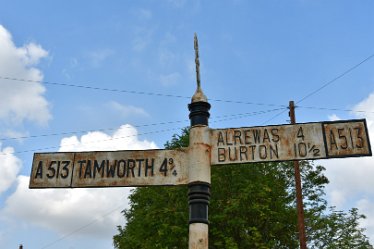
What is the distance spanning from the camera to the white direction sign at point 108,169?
14.7ft

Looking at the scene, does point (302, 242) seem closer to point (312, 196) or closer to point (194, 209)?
point (312, 196)

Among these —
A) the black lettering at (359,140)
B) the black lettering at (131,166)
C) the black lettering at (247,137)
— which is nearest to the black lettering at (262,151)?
the black lettering at (247,137)

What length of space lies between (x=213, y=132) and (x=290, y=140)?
0.83m

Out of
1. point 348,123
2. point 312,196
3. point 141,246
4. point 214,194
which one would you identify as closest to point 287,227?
point 312,196

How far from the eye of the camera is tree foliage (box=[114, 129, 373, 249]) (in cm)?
1934

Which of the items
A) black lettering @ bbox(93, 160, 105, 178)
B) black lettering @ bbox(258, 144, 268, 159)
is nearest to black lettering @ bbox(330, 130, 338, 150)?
black lettering @ bbox(258, 144, 268, 159)

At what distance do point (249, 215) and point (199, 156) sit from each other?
55.0ft

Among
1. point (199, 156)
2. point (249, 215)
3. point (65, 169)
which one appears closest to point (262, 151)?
point (199, 156)

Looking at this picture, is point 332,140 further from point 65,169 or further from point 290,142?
point 65,169

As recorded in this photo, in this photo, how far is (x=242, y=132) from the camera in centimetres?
454

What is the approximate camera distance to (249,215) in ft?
66.6

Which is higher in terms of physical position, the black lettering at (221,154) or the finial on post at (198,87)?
the finial on post at (198,87)

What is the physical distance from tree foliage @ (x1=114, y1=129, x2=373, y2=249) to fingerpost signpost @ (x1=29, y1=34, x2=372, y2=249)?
14319mm

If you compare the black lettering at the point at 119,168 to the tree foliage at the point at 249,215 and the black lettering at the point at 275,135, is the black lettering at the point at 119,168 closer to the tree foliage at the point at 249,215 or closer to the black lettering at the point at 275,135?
the black lettering at the point at 275,135
